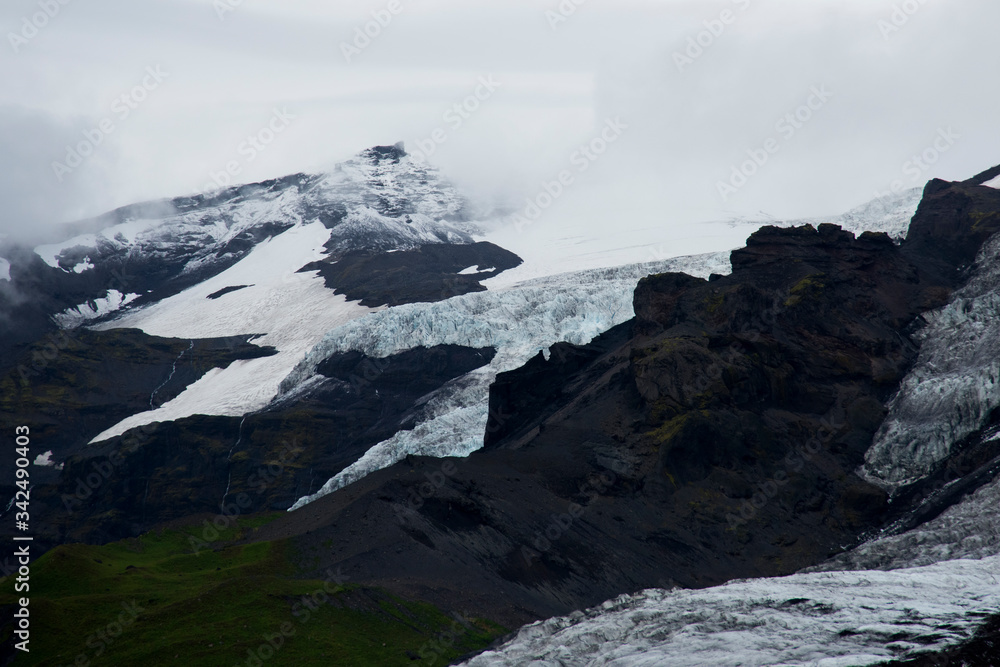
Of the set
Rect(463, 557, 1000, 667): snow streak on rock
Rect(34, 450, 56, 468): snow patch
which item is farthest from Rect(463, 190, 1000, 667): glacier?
Rect(34, 450, 56, 468): snow patch

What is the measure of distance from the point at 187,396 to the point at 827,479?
10362cm

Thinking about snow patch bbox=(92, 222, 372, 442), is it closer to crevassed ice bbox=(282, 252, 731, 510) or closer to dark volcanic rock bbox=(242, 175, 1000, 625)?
crevassed ice bbox=(282, 252, 731, 510)

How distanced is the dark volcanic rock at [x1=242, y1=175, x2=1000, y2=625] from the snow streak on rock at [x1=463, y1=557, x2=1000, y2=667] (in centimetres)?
1003

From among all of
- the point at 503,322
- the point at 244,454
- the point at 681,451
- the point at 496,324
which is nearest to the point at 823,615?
the point at 681,451

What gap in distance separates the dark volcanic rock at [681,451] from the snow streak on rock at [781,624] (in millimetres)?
10025

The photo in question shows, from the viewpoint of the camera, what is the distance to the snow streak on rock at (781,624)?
98.4 ft

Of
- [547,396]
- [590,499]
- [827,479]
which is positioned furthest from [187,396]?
[827,479]

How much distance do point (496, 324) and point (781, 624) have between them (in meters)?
93.4

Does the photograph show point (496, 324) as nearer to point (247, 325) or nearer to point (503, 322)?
point (503, 322)

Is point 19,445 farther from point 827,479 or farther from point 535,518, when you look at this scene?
point 827,479

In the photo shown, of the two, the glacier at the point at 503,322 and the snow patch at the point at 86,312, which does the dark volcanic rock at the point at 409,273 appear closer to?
the glacier at the point at 503,322

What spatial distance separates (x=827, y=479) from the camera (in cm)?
6988

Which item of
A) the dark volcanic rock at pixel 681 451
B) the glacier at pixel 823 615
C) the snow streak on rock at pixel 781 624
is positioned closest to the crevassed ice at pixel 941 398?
the dark volcanic rock at pixel 681 451

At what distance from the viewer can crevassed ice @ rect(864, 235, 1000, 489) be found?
68500 millimetres
